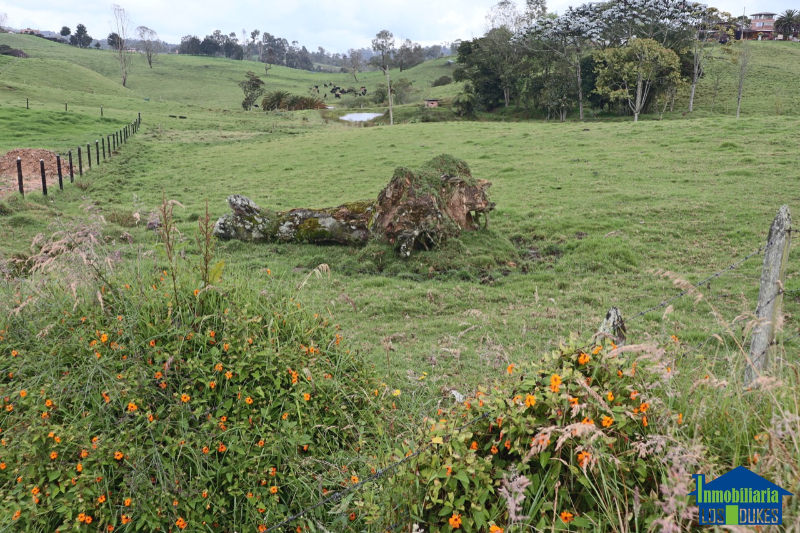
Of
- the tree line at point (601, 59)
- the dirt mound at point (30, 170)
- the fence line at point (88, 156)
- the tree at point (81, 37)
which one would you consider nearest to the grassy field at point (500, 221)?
the fence line at point (88, 156)

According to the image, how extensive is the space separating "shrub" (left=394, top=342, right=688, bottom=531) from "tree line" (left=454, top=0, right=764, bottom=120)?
1970 inches

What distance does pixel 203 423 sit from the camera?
417 cm

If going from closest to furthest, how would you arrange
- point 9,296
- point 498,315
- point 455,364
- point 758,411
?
1. point 758,411
2. point 9,296
3. point 455,364
4. point 498,315

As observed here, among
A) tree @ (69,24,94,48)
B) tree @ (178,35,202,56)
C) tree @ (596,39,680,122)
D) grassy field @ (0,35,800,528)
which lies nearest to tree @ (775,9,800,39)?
tree @ (596,39,680,122)

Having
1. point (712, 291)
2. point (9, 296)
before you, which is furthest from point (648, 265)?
point (9, 296)

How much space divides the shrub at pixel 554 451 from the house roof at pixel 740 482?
0.30 m

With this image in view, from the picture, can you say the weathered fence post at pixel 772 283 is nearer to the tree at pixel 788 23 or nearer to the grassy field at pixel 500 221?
the grassy field at pixel 500 221

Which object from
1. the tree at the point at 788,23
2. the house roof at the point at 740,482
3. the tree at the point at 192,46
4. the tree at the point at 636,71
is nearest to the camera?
the house roof at the point at 740,482

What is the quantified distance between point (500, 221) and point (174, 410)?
11786 mm

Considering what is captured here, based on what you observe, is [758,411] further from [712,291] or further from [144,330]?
[712,291]

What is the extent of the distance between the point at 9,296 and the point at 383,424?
13.8 ft

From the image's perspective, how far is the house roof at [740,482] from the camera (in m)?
2.38

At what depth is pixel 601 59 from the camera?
50.9m

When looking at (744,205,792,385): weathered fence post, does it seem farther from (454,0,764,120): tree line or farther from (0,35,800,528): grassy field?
(454,0,764,120): tree line
